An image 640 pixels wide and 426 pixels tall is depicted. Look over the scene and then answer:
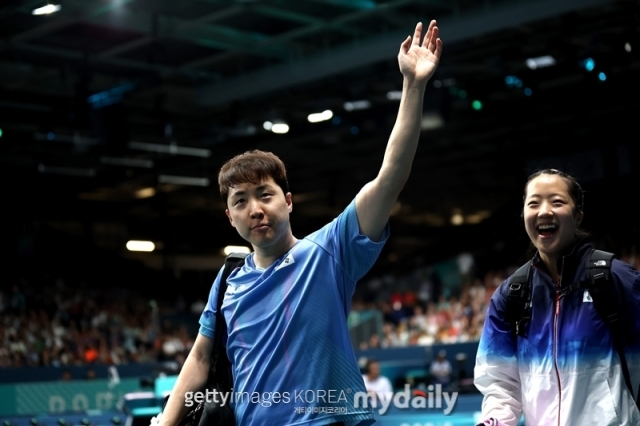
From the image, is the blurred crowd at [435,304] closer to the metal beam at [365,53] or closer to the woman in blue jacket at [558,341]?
the metal beam at [365,53]

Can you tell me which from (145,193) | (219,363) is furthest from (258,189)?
(145,193)

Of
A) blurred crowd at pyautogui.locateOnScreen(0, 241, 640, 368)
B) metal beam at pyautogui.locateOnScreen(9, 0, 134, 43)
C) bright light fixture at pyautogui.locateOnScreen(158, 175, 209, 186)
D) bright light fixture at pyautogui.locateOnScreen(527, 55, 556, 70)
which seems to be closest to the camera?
metal beam at pyautogui.locateOnScreen(9, 0, 134, 43)

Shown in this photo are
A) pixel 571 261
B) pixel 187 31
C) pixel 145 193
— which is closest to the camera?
pixel 571 261

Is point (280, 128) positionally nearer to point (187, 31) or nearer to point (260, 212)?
point (187, 31)

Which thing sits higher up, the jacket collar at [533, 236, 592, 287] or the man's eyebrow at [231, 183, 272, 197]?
the man's eyebrow at [231, 183, 272, 197]

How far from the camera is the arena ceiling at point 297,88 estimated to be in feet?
46.6

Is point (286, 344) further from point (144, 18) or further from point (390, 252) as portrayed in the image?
point (390, 252)

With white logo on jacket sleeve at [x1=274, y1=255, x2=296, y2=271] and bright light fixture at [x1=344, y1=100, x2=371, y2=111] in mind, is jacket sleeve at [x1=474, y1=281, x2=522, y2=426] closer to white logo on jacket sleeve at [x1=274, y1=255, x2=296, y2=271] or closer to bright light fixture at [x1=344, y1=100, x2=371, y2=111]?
white logo on jacket sleeve at [x1=274, y1=255, x2=296, y2=271]

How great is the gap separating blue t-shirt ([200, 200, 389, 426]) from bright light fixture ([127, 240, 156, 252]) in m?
30.8

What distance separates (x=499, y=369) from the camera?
10.4 ft

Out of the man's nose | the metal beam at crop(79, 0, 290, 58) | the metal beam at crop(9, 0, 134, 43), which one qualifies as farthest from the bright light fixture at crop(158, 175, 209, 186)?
the man's nose

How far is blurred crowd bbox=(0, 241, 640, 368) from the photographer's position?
64.7 feet

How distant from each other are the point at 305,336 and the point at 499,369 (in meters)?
0.81

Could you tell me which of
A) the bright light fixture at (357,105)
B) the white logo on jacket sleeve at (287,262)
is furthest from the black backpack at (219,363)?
the bright light fixture at (357,105)
